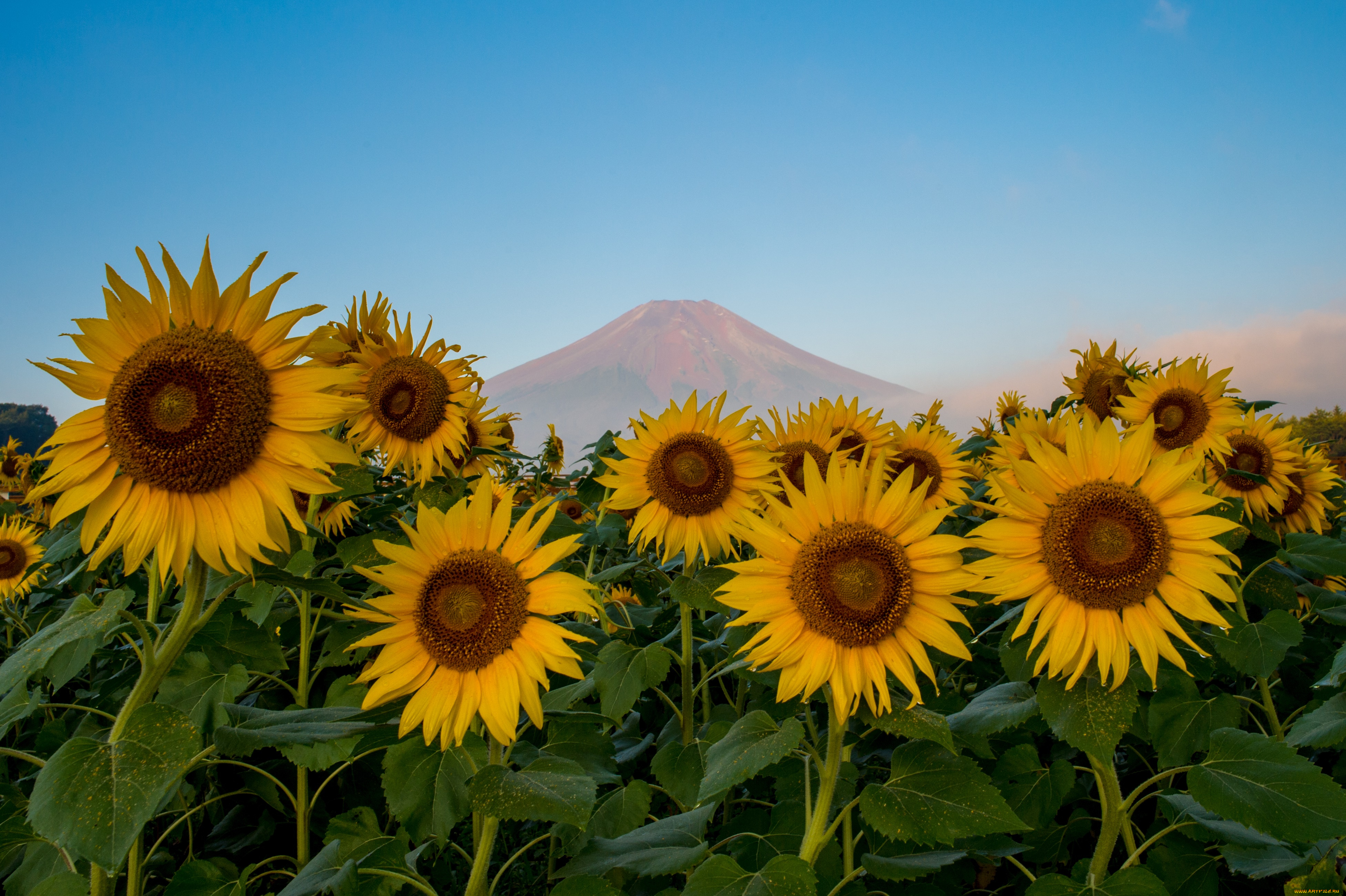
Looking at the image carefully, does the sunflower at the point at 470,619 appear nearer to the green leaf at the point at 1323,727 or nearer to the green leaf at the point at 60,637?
the green leaf at the point at 60,637

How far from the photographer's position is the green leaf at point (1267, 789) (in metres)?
1.83

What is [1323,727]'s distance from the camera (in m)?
2.32

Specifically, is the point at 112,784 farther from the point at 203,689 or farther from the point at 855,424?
the point at 855,424

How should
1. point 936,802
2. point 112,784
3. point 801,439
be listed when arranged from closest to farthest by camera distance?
point 112,784 → point 936,802 → point 801,439

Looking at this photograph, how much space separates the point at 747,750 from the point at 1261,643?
2047 mm

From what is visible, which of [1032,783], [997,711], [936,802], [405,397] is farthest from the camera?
[405,397]

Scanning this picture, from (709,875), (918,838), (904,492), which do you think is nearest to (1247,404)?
(904,492)

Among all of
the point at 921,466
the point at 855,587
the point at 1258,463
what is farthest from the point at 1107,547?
the point at 1258,463

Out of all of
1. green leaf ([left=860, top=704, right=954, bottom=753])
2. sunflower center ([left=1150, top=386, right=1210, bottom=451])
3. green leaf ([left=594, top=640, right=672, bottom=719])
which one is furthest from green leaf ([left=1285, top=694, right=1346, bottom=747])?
sunflower center ([left=1150, top=386, right=1210, bottom=451])

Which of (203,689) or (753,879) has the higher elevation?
(203,689)

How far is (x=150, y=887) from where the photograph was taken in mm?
3209

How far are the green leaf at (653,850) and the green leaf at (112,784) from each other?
943 mm

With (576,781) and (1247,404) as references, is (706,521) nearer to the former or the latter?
(576,781)

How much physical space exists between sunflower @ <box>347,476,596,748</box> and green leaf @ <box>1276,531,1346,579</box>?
291 cm
